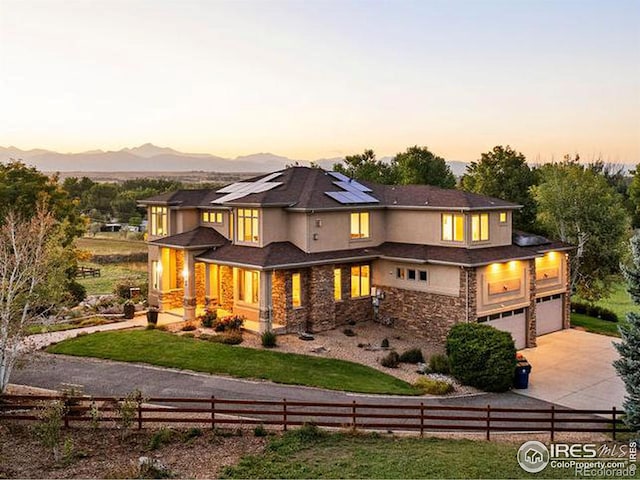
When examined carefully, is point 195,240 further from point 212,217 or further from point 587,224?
point 587,224

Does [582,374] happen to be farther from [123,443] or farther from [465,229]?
[123,443]

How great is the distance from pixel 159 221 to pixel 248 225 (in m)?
6.91

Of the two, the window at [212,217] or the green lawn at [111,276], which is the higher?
the window at [212,217]

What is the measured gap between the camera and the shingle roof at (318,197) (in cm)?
2308

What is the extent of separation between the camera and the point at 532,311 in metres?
23.2


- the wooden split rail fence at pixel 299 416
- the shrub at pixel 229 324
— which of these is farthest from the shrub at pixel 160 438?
the shrub at pixel 229 324

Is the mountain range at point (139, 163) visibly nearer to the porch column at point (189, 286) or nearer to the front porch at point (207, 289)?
the front porch at point (207, 289)

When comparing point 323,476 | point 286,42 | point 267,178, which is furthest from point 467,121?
point 323,476

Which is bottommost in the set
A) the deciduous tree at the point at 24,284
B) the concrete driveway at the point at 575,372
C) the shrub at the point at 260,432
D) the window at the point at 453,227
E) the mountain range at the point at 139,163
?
the concrete driveway at the point at 575,372

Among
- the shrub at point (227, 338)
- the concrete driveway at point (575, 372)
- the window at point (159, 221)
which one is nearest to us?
the concrete driveway at point (575, 372)

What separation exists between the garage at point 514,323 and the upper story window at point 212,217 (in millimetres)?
14157

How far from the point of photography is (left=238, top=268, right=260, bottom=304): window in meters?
22.9

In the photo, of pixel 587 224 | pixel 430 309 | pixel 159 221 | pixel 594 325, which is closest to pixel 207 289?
pixel 159 221

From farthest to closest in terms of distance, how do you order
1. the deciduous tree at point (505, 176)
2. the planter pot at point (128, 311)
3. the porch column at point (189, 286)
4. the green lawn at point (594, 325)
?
the deciduous tree at point (505, 176), the green lawn at point (594, 325), the planter pot at point (128, 311), the porch column at point (189, 286)
